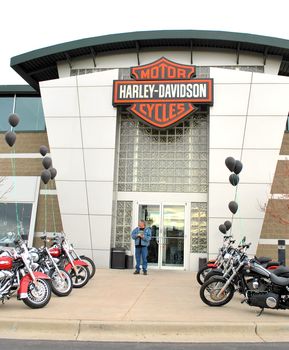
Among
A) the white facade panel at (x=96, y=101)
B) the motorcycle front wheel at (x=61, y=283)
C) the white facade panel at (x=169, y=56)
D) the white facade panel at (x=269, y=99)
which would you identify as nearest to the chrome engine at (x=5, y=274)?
the motorcycle front wheel at (x=61, y=283)

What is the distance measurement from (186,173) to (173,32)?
575 centimetres

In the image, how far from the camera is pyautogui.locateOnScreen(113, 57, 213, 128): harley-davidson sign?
13477 millimetres

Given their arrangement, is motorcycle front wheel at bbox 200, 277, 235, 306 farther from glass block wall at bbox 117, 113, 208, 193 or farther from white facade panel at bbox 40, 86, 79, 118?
white facade panel at bbox 40, 86, 79, 118

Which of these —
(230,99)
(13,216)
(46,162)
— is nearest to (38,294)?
(46,162)

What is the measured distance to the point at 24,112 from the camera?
57.1ft

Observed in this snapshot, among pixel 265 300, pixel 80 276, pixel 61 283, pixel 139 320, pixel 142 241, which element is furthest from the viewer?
pixel 142 241

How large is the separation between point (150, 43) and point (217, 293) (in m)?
11.5

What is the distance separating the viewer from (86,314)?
20.3ft

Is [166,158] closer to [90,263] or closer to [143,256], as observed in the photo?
[143,256]

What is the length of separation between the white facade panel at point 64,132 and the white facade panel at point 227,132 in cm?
495

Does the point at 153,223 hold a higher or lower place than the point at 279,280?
higher

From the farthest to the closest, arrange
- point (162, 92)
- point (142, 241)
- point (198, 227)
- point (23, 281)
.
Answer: point (162, 92) → point (198, 227) → point (142, 241) → point (23, 281)

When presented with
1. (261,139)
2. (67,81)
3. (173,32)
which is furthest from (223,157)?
(67,81)

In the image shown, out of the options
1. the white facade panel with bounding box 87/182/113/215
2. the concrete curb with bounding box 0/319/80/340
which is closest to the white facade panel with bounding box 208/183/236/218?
the white facade panel with bounding box 87/182/113/215
